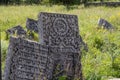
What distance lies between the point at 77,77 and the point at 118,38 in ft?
14.9

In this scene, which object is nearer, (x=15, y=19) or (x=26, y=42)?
(x=26, y=42)

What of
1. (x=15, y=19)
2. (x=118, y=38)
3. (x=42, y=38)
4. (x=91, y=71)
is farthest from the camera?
(x=15, y=19)

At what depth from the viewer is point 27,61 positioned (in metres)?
6.23

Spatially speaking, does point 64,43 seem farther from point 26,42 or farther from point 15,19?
point 15,19

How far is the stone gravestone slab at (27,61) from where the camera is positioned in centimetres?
605

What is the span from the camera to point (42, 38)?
21.7ft

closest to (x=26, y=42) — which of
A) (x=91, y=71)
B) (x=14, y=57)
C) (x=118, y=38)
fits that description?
(x=14, y=57)

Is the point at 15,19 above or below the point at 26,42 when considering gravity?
below

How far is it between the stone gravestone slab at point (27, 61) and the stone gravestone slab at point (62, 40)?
0.61ft

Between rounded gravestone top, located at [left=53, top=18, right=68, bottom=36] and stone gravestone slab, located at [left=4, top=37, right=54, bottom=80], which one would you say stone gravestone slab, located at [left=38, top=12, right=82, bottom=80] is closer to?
rounded gravestone top, located at [left=53, top=18, right=68, bottom=36]

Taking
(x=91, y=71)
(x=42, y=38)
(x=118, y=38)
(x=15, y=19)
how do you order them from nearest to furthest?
(x=42, y=38) → (x=91, y=71) → (x=118, y=38) → (x=15, y=19)

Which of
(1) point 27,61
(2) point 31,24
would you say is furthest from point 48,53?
(2) point 31,24

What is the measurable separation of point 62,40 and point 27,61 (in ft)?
2.87

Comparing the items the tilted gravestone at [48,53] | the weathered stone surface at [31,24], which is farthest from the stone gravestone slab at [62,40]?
the weathered stone surface at [31,24]
